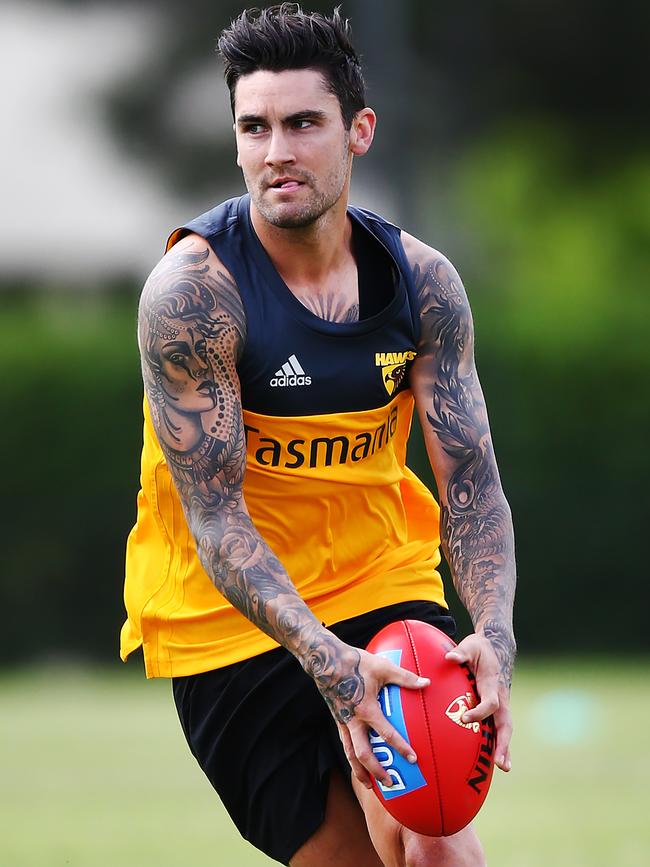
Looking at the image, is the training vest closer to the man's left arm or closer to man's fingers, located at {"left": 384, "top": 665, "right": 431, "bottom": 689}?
the man's left arm

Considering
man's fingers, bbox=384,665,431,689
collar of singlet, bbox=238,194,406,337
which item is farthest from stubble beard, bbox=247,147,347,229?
man's fingers, bbox=384,665,431,689

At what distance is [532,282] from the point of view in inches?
716

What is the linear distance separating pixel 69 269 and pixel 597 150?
24.3 feet

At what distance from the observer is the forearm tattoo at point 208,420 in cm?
382

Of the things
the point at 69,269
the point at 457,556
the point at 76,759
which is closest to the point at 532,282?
the point at 69,269

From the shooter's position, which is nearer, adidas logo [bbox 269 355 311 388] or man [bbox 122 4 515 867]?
man [bbox 122 4 515 867]

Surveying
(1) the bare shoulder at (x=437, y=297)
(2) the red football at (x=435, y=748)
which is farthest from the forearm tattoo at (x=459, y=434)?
(2) the red football at (x=435, y=748)

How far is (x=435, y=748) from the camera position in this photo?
370cm

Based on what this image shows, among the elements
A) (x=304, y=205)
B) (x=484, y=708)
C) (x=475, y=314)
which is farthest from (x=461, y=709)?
(x=475, y=314)

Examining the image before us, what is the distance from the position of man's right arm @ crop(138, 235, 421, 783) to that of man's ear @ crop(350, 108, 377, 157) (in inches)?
20.1

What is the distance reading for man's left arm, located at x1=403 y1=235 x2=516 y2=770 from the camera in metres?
4.21

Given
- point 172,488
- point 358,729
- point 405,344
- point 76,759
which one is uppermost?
point 405,344

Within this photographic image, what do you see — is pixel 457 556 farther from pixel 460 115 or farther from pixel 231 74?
pixel 460 115

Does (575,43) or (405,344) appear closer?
(405,344)
